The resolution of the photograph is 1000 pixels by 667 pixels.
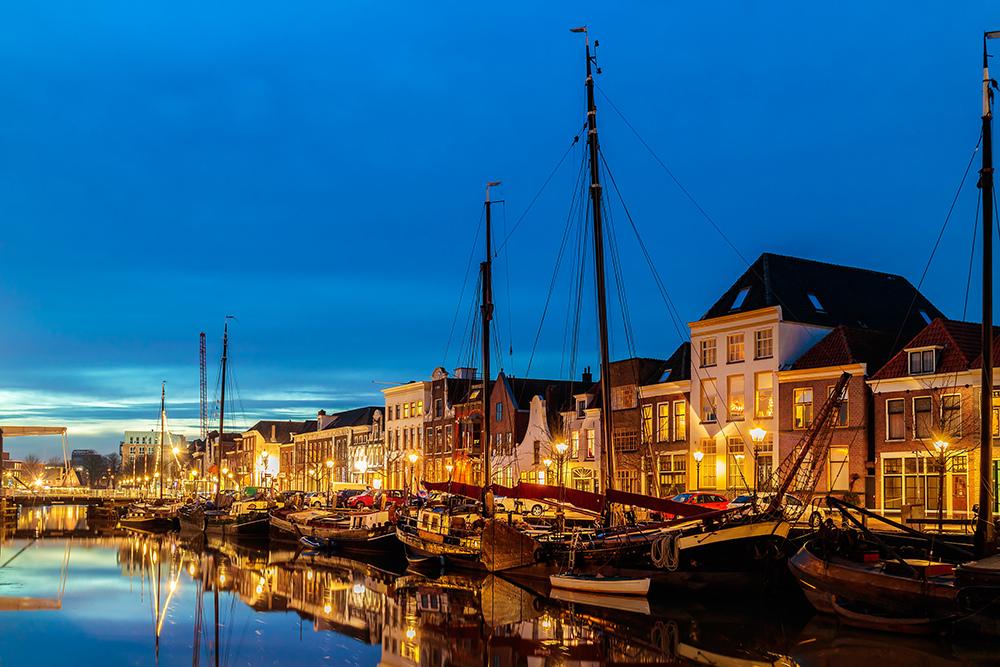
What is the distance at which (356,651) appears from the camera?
89.8 ft

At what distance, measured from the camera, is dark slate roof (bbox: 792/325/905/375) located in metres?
50.5

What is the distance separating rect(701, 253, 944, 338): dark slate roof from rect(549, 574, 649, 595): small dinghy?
23831 mm

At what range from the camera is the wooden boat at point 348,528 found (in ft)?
A: 183

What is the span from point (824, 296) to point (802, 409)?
9.07 meters

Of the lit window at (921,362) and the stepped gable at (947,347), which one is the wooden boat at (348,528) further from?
the lit window at (921,362)

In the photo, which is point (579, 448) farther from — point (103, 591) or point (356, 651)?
point (356, 651)

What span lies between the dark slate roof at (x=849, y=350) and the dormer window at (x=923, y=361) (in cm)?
325

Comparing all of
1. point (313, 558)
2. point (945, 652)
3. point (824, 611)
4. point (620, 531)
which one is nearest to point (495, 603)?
point (620, 531)

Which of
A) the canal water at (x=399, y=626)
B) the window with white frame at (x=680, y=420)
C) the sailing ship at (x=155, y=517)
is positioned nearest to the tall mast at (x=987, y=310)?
the canal water at (x=399, y=626)

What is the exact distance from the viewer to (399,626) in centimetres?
3091

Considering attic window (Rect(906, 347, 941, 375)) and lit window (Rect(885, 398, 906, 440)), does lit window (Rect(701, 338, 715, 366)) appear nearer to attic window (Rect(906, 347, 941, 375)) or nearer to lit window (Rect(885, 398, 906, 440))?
lit window (Rect(885, 398, 906, 440))

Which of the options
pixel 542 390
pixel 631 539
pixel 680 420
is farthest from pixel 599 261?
pixel 542 390

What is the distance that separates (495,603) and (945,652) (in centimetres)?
1576

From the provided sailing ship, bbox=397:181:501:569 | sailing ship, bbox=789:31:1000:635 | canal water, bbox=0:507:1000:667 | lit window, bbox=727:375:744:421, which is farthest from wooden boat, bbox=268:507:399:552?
sailing ship, bbox=789:31:1000:635
